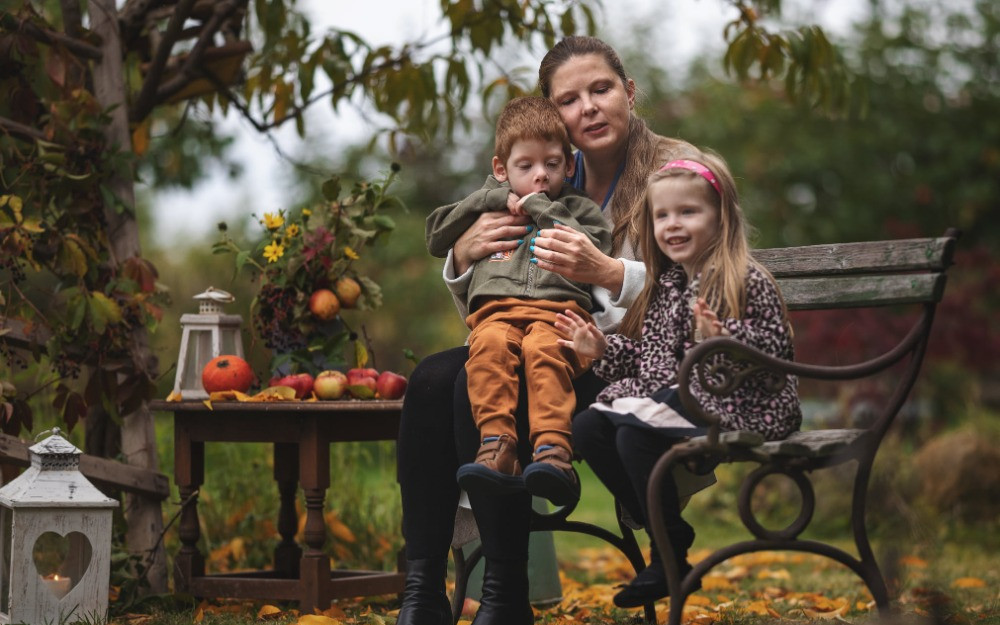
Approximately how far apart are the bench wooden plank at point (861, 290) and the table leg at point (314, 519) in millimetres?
1554

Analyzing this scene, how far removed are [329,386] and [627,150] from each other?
1238 millimetres

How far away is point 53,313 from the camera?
13.4 feet

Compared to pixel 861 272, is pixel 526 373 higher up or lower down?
lower down

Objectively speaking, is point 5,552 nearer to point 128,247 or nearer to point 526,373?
point 128,247

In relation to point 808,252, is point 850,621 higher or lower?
lower

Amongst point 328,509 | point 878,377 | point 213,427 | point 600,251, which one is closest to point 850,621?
point 600,251

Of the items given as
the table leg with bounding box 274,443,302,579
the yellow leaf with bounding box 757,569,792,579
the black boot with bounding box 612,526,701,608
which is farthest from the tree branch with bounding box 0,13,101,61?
the yellow leaf with bounding box 757,569,792,579

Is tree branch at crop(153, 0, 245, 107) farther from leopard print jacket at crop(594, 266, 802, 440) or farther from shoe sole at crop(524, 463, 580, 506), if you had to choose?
shoe sole at crop(524, 463, 580, 506)

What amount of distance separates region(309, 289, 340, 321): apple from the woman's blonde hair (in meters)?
1.06

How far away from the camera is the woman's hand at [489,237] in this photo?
11.0 ft

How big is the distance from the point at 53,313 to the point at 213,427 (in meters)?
0.67

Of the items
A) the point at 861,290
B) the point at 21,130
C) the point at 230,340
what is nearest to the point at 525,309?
the point at 861,290

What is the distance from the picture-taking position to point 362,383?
13.2 feet

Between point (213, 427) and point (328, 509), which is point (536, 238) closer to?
point (213, 427)
